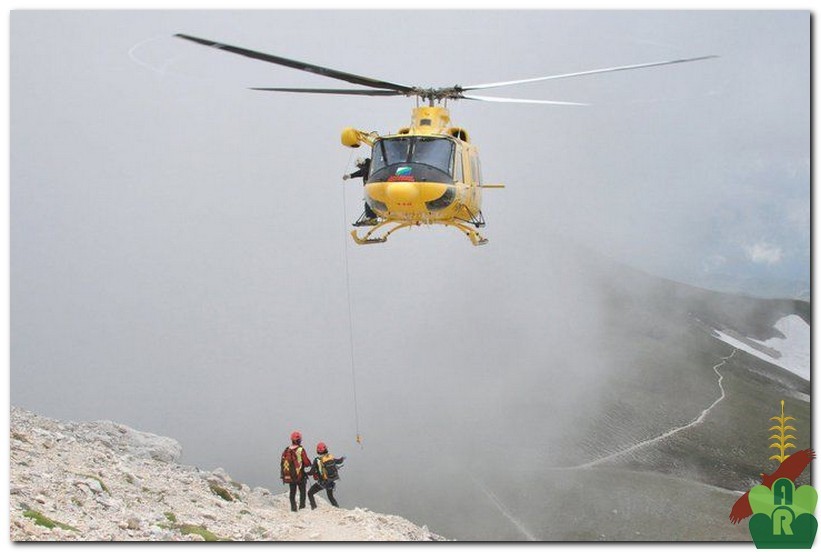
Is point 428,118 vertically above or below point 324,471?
above

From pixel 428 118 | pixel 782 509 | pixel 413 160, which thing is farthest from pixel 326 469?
pixel 782 509

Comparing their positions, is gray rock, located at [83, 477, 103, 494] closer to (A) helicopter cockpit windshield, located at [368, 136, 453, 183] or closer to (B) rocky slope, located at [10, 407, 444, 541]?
(B) rocky slope, located at [10, 407, 444, 541]

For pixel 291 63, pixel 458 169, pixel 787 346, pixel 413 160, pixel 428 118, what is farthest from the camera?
pixel 787 346

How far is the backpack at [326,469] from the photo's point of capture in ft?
42.3

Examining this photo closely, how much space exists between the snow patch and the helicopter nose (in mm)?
35111

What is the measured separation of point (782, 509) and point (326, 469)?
302 inches

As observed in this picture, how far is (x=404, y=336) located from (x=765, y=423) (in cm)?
3019

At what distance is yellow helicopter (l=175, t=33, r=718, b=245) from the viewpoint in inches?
455

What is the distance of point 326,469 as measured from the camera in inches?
510

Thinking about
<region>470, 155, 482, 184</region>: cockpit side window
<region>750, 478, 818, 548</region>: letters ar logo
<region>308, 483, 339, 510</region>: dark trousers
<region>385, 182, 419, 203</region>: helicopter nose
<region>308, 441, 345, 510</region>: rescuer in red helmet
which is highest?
<region>470, 155, 482, 184</region>: cockpit side window

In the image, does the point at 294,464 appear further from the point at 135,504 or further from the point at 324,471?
A: the point at 135,504

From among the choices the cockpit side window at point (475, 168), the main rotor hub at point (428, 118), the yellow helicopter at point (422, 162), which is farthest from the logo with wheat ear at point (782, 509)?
the main rotor hub at point (428, 118)

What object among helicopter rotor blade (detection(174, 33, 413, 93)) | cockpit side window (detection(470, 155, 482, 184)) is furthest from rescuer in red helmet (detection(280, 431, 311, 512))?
helicopter rotor blade (detection(174, 33, 413, 93))

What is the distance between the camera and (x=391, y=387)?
170 feet
